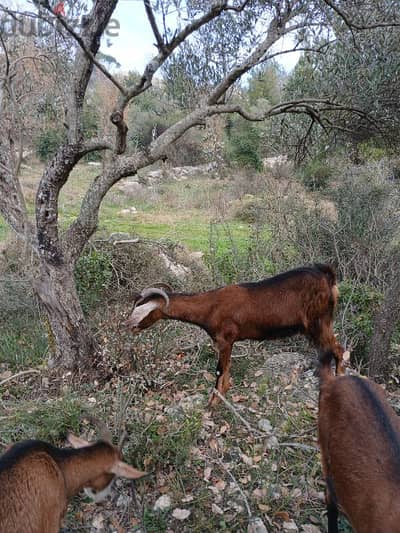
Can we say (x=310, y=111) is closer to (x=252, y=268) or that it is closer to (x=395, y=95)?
(x=395, y=95)

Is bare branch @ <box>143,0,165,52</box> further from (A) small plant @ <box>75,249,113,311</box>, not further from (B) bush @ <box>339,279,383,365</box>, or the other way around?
(A) small plant @ <box>75,249,113,311</box>

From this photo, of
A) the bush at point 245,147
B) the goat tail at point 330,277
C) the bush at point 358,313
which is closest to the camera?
the goat tail at point 330,277

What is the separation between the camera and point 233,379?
5.61 meters

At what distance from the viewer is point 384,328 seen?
5406 mm

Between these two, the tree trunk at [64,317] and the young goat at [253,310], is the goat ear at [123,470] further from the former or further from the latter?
the tree trunk at [64,317]

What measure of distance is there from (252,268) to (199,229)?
533 centimetres

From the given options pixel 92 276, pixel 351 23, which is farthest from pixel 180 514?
pixel 92 276

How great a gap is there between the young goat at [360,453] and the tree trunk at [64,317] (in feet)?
10.7

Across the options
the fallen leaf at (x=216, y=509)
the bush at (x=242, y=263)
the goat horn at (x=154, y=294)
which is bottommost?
the fallen leaf at (x=216, y=509)

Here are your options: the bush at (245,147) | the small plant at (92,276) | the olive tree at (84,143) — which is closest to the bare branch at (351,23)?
the olive tree at (84,143)

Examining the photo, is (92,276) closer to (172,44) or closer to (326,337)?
(326,337)

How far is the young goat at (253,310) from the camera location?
5.05 meters

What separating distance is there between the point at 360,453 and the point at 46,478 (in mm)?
1947

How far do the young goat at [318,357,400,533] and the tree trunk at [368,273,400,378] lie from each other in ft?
8.01
